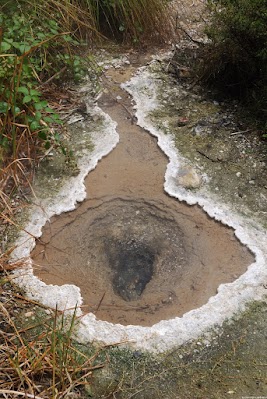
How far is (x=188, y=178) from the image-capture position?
114 inches

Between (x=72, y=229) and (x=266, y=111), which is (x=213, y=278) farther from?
(x=266, y=111)

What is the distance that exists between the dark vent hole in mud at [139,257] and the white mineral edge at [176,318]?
0.14 feet

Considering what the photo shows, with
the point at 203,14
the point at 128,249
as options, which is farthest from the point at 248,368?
the point at 203,14

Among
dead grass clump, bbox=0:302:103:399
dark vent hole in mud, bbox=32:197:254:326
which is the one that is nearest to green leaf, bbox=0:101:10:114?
dark vent hole in mud, bbox=32:197:254:326

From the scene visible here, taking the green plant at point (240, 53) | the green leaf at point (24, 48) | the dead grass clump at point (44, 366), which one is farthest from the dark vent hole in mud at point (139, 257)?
the green plant at point (240, 53)

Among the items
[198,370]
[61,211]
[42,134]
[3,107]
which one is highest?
→ [3,107]

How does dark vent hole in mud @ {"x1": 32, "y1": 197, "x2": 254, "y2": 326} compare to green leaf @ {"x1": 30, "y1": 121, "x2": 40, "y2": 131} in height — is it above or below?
below

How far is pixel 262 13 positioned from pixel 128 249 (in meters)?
1.69

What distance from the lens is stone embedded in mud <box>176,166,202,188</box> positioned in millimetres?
2885

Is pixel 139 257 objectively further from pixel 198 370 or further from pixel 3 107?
pixel 3 107

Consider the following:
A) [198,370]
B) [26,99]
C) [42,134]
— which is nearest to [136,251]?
[198,370]

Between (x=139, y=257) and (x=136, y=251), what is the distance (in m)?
0.04

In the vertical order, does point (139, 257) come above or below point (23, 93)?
below

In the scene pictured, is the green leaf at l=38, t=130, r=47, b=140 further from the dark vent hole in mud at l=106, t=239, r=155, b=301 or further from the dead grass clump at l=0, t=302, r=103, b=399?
the dead grass clump at l=0, t=302, r=103, b=399
